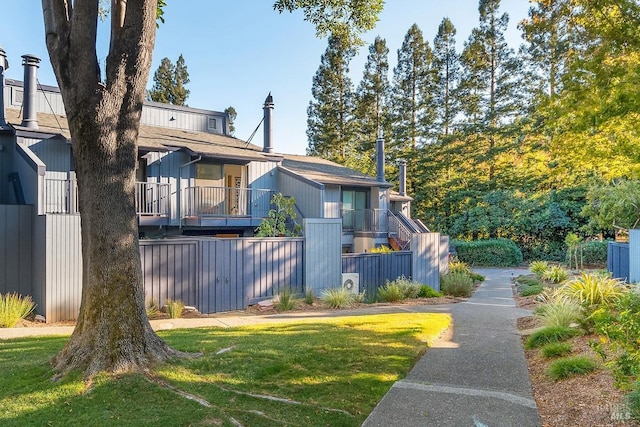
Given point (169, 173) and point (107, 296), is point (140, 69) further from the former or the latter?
point (169, 173)

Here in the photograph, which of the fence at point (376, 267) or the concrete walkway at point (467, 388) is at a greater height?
the fence at point (376, 267)

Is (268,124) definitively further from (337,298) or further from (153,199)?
(337,298)

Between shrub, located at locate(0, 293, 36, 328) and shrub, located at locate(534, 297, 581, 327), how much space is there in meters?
10.2

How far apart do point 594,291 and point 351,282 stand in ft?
22.2

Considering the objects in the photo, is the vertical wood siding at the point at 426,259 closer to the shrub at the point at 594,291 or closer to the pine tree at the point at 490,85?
the shrub at the point at 594,291

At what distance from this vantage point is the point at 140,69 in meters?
5.07

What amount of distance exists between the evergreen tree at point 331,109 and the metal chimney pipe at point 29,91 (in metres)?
25.1

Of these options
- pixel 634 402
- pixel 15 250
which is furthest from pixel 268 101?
pixel 634 402

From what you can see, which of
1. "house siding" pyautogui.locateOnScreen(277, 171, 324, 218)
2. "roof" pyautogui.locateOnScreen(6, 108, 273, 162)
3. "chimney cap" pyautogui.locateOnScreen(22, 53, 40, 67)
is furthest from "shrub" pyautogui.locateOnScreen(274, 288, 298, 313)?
"chimney cap" pyautogui.locateOnScreen(22, 53, 40, 67)

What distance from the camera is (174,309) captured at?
9.58 metres

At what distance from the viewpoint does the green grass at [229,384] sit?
372 centimetres

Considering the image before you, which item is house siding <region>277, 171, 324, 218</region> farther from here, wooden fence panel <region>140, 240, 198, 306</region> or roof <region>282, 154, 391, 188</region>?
wooden fence panel <region>140, 240, 198, 306</region>

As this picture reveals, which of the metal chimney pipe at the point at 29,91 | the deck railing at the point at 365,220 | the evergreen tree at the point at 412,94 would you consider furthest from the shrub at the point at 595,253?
the metal chimney pipe at the point at 29,91

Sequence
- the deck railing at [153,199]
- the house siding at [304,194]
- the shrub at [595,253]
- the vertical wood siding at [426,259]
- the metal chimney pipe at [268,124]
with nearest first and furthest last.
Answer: the deck railing at [153,199], the vertical wood siding at [426,259], the house siding at [304,194], the metal chimney pipe at [268,124], the shrub at [595,253]
